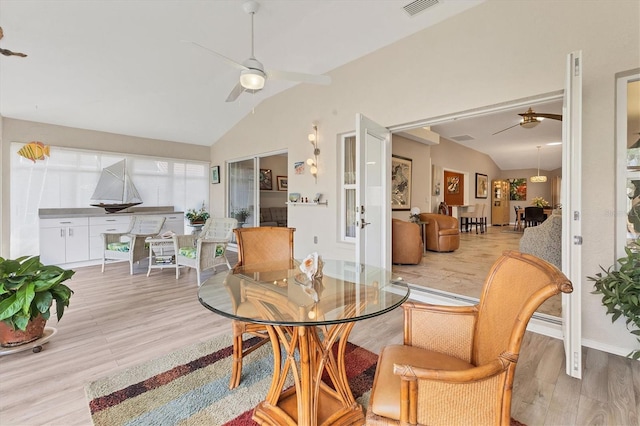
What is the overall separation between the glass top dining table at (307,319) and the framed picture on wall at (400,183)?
439 centimetres

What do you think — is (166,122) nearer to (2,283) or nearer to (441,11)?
(2,283)

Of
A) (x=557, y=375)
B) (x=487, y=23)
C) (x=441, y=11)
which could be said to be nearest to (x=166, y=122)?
(x=441, y=11)

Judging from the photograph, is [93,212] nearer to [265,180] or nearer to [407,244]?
[265,180]

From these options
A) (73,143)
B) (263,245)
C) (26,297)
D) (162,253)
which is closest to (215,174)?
(73,143)

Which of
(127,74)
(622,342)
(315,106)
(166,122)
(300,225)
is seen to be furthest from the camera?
(166,122)

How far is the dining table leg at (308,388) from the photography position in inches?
55.9

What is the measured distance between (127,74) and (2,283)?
10.1ft

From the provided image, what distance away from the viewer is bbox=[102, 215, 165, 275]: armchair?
4633 millimetres

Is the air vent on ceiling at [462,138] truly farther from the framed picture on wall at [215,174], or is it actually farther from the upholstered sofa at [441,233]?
the framed picture on wall at [215,174]

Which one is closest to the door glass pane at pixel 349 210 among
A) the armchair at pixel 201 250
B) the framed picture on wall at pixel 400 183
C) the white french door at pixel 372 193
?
the white french door at pixel 372 193

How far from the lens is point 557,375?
198cm

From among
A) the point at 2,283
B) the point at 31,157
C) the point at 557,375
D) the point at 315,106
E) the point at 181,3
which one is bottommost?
the point at 557,375

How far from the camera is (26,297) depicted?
6.86 ft

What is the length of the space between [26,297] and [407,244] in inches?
182
